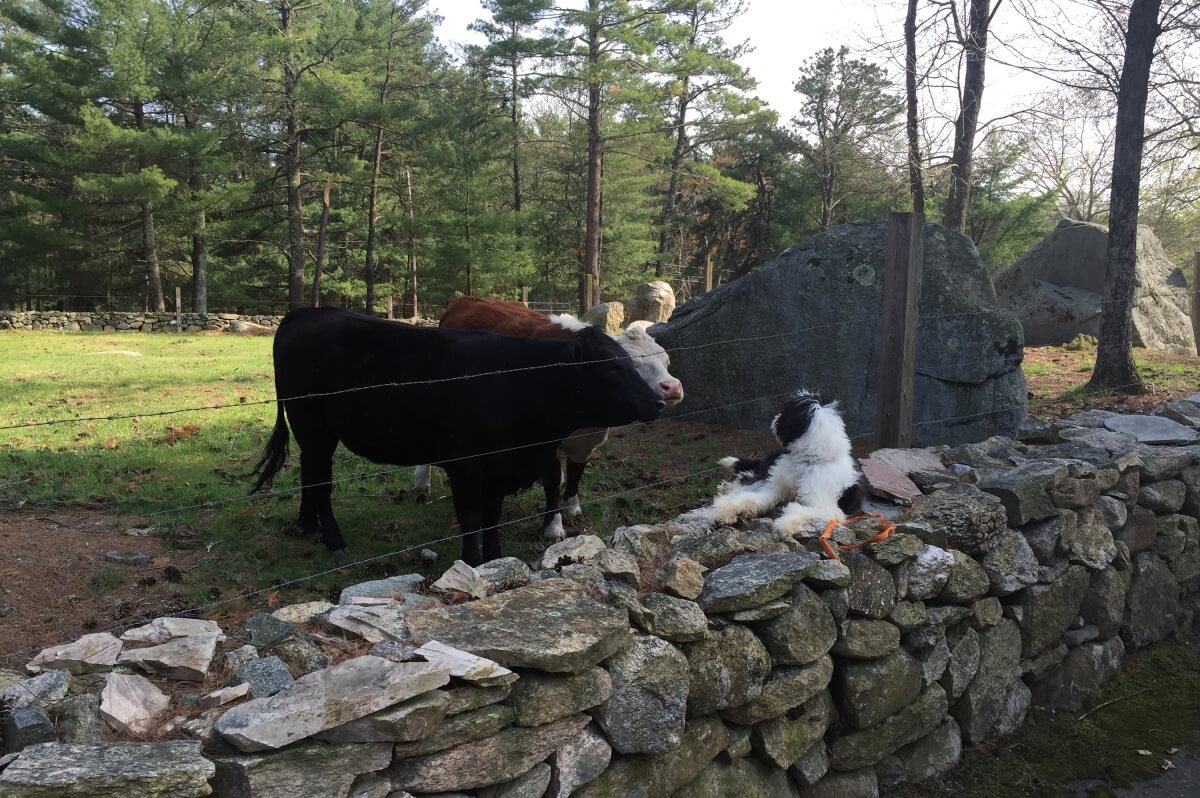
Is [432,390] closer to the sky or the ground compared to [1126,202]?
closer to the ground

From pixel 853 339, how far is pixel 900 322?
8.57 feet

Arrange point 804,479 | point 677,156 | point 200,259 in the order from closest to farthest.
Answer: point 804,479
point 200,259
point 677,156

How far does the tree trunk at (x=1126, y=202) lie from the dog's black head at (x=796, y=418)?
6201 mm

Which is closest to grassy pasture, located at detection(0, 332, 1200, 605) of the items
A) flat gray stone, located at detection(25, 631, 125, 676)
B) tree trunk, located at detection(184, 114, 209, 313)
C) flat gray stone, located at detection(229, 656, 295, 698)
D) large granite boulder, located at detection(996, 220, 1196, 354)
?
flat gray stone, located at detection(25, 631, 125, 676)

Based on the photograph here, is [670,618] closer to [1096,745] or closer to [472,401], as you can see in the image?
[472,401]

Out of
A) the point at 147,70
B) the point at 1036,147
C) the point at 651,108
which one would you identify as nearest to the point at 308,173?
the point at 147,70

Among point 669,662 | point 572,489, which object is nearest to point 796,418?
point 669,662

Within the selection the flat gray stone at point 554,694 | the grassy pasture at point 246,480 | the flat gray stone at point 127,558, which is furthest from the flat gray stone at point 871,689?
the flat gray stone at point 127,558

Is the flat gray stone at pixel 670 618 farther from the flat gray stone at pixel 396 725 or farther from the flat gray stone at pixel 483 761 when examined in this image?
the flat gray stone at pixel 396 725

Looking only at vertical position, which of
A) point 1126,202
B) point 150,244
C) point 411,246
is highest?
point 411,246

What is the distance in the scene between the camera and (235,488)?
Result: 22.3 ft

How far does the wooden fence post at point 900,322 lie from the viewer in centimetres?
509

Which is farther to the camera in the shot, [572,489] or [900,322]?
[572,489]

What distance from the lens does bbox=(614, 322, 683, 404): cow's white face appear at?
5453 millimetres
